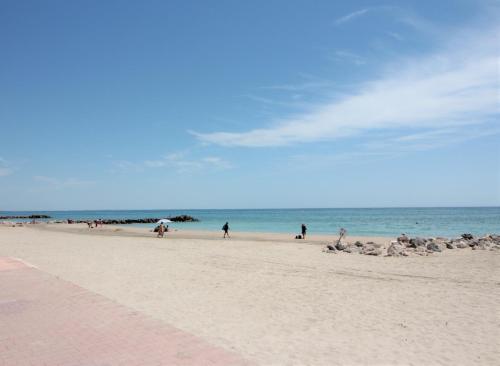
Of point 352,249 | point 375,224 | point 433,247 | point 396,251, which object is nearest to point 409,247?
point 433,247

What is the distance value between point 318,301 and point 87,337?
544 cm

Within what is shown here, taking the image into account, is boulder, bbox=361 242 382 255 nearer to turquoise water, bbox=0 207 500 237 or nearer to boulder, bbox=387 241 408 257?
boulder, bbox=387 241 408 257

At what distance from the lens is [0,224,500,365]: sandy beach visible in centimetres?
627

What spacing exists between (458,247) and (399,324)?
1640 centimetres

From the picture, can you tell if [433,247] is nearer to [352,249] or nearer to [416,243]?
[416,243]

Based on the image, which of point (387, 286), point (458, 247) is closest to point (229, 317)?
point (387, 286)

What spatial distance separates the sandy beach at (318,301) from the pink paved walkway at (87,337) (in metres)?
0.71

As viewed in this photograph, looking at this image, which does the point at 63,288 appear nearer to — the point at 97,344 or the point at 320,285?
the point at 97,344

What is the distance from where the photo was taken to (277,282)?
39.1 feet

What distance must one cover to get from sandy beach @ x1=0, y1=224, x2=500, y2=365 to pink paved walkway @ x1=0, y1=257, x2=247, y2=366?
2.32 ft

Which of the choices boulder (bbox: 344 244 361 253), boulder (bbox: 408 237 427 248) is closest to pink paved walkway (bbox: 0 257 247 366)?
boulder (bbox: 344 244 361 253)

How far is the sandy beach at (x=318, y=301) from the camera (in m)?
6.27

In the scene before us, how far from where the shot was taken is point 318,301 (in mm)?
9523

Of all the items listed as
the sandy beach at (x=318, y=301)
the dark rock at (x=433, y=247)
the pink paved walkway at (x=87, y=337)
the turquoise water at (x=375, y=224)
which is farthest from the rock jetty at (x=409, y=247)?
the turquoise water at (x=375, y=224)
